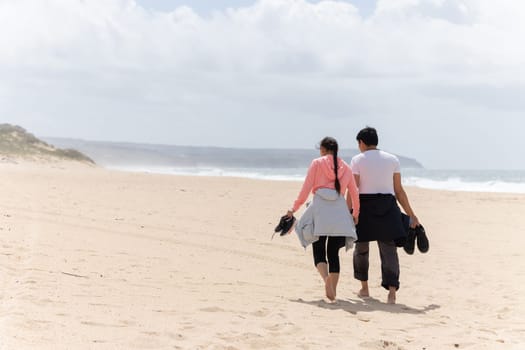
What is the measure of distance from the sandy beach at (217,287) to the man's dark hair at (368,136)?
1.67m

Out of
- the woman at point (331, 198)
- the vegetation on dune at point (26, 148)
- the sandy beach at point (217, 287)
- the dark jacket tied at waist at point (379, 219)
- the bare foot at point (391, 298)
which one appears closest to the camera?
the sandy beach at point (217, 287)

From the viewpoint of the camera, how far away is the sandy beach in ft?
17.4

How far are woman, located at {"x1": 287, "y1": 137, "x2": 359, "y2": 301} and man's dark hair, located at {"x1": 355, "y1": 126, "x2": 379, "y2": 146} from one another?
385 millimetres

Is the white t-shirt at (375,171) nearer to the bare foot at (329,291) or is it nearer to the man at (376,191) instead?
the man at (376,191)

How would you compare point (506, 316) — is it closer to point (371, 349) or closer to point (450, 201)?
point (371, 349)

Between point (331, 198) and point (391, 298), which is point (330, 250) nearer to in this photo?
point (331, 198)

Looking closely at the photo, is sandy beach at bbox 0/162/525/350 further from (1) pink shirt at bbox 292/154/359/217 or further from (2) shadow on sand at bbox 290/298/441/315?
(1) pink shirt at bbox 292/154/359/217

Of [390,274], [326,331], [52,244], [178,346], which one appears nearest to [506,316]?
[390,274]

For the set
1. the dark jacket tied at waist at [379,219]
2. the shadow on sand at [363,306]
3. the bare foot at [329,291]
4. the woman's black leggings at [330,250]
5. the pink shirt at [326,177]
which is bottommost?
the shadow on sand at [363,306]

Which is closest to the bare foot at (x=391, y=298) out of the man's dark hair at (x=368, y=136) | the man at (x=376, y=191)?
the man at (x=376, y=191)

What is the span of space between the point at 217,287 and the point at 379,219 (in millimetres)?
1826

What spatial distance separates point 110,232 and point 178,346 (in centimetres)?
606

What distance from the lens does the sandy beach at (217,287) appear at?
5.29m

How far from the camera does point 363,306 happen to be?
23.2ft
